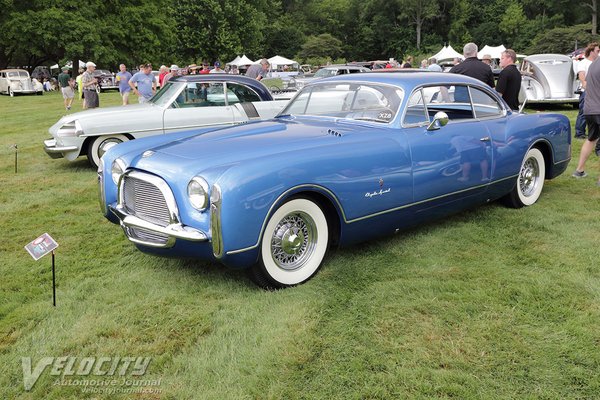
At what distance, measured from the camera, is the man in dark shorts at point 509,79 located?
770 cm

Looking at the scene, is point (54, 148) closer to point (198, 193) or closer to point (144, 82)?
point (144, 82)

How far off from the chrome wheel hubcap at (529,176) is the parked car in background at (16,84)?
29618 millimetres

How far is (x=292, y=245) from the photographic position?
3.84 m

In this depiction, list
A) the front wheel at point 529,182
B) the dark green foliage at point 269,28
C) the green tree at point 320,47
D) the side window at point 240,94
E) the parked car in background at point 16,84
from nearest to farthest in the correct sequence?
the front wheel at point 529,182 < the side window at point 240,94 < the parked car in background at point 16,84 < the dark green foliage at point 269,28 < the green tree at point 320,47

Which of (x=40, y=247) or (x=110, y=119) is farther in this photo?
(x=110, y=119)

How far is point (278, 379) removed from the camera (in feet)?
9.19

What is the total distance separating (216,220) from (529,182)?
4172 millimetres

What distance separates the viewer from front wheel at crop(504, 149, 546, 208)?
580 cm

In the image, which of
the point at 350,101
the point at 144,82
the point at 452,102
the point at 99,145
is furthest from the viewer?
the point at 144,82

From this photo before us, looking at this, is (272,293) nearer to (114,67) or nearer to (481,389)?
(481,389)

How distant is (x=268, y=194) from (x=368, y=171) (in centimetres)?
95

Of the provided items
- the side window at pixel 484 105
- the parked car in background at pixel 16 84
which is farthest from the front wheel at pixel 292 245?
the parked car in background at pixel 16 84

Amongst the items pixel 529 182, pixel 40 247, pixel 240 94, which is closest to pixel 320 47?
pixel 240 94

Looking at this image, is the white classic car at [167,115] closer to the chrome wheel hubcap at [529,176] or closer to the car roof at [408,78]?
the car roof at [408,78]
